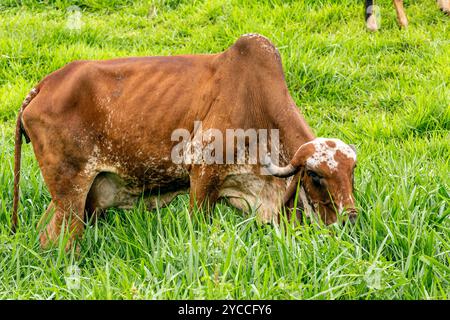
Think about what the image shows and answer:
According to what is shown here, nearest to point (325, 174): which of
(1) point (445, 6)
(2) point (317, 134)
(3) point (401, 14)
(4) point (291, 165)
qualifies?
(4) point (291, 165)

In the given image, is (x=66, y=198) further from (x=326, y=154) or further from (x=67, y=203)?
(x=326, y=154)

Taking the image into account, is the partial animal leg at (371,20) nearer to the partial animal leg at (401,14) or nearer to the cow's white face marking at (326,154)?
the partial animal leg at (401,14)

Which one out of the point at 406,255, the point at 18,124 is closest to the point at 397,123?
the point at 406,255

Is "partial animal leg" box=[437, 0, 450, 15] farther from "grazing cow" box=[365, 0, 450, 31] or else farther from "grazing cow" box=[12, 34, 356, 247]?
"grazing cow" box=[12, 34, 356, 247]

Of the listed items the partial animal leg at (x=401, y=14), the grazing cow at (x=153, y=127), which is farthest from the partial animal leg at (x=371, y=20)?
the grazing cow at (x=153, y=127)

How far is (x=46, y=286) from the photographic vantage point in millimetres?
3805

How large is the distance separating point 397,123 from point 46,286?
348 cm

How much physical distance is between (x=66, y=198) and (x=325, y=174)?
1.51 meters

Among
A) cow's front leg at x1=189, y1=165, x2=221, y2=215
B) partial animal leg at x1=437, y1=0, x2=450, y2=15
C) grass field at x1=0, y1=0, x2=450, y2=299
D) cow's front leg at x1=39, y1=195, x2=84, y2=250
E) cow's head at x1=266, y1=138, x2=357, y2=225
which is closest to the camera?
grass field at x1=0, y1=0, x2=450, y2=299

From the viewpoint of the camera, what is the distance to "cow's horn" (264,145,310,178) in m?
4.07

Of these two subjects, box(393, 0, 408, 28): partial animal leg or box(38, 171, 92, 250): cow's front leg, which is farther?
box(393, 0, 408, 28): partial animal leg

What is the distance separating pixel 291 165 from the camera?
13.5 feet

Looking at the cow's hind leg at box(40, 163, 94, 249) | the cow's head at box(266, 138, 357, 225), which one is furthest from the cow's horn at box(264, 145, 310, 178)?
the cow's hind leg at box(40, 163, 94, 249)
